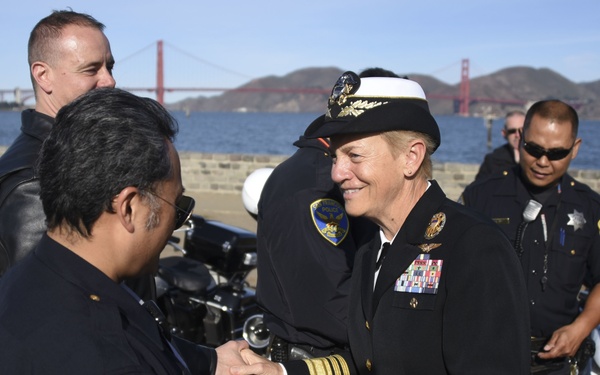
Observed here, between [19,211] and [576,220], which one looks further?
[576,220]

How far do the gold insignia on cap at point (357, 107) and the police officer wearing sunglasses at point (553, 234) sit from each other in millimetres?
1578

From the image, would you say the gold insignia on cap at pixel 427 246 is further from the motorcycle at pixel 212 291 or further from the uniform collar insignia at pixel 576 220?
the motorcycle at pixel 212 291

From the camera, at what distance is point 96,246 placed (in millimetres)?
1544

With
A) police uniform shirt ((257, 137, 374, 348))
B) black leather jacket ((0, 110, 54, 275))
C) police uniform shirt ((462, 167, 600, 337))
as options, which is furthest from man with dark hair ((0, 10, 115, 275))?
police uniform shirt ((462, 167, 600, 337))

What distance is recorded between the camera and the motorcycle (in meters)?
4.68

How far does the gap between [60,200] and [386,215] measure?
116 cm

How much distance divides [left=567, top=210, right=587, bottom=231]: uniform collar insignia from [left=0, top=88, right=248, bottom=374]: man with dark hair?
2.49 m

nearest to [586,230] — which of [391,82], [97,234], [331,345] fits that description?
[331,345]

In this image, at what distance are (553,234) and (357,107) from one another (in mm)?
1672

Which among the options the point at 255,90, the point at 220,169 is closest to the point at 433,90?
the point at 255,90

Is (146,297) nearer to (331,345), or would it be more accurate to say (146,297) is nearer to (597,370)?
(331,345)

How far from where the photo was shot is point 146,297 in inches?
114

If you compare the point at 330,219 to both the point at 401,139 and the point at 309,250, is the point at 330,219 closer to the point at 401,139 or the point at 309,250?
the point at 309,250

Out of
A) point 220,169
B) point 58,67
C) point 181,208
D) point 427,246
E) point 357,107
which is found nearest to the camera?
point 181,208
